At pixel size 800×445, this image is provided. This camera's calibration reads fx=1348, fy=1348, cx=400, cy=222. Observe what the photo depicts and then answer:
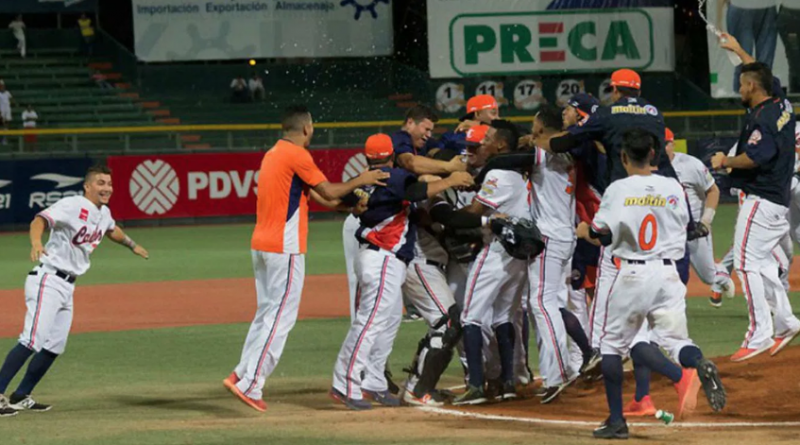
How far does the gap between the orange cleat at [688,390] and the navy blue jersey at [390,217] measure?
2373 mm

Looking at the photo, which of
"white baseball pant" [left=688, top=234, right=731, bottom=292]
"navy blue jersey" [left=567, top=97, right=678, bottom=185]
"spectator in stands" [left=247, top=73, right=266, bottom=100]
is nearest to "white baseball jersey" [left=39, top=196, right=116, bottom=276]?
"navy blue jersey" [left=567, top=97, right=678, bottom=185]

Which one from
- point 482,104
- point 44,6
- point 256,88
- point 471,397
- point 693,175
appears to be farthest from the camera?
point 256,88

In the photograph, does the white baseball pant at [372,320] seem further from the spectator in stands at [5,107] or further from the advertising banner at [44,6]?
the advertising banner at [44,6]

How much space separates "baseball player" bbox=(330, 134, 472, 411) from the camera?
934 cm

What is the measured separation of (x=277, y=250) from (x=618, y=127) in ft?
8.14

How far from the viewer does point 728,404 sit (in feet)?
29.6

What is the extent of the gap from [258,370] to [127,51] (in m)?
26.3

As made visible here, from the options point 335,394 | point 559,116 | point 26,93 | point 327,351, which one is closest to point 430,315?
point 335,394

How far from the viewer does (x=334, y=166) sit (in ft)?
91.1

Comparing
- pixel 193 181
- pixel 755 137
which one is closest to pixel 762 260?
pixel 755 137

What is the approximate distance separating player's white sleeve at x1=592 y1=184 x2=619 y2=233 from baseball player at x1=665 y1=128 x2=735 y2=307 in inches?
110

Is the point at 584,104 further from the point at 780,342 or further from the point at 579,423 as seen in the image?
the point at 579,423

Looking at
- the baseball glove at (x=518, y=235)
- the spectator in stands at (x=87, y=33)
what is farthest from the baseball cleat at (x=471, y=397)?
the spectator in stands at (x=87, y=33)

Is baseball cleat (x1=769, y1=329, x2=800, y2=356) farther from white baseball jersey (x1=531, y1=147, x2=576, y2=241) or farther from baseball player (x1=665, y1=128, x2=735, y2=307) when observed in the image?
white baseball jersey (x1=531, y1=147, x2=576, y2=241)
